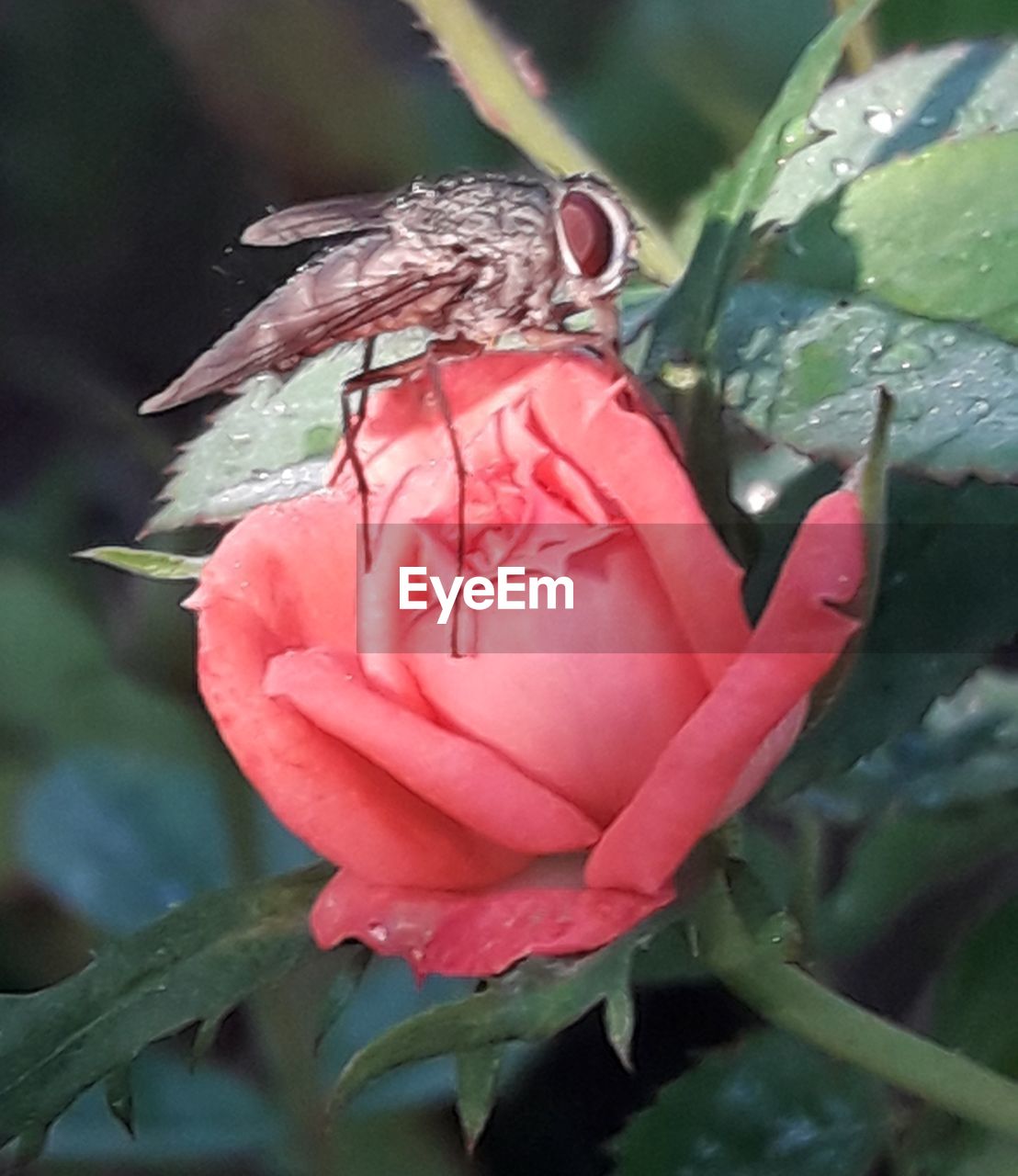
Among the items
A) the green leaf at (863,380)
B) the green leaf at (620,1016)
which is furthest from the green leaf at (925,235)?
the green leaf at (620,1016)

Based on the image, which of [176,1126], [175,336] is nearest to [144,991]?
[176,1126]

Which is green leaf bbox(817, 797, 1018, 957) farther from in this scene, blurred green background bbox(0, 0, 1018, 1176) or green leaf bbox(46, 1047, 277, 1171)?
green leaf bbox(46, 1047, 277, 1171)

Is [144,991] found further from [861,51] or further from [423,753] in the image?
[861,51]

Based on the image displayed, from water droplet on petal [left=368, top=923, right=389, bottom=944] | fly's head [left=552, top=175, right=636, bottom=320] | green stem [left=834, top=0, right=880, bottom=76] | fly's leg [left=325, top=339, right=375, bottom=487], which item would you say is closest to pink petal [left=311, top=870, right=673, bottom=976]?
water droplet on petal [left=368, top=923, right=389, bottom=944]

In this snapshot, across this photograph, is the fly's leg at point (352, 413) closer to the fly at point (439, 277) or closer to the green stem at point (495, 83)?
the fly at point (439, 277)

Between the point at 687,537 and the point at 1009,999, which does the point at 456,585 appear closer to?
the point at 687,537

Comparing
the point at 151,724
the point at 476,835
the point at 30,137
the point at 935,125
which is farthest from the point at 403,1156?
the point at 30,137

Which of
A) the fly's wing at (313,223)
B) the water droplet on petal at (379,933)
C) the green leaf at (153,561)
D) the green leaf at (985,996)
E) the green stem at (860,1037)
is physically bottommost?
the green leaf at (985,996)
